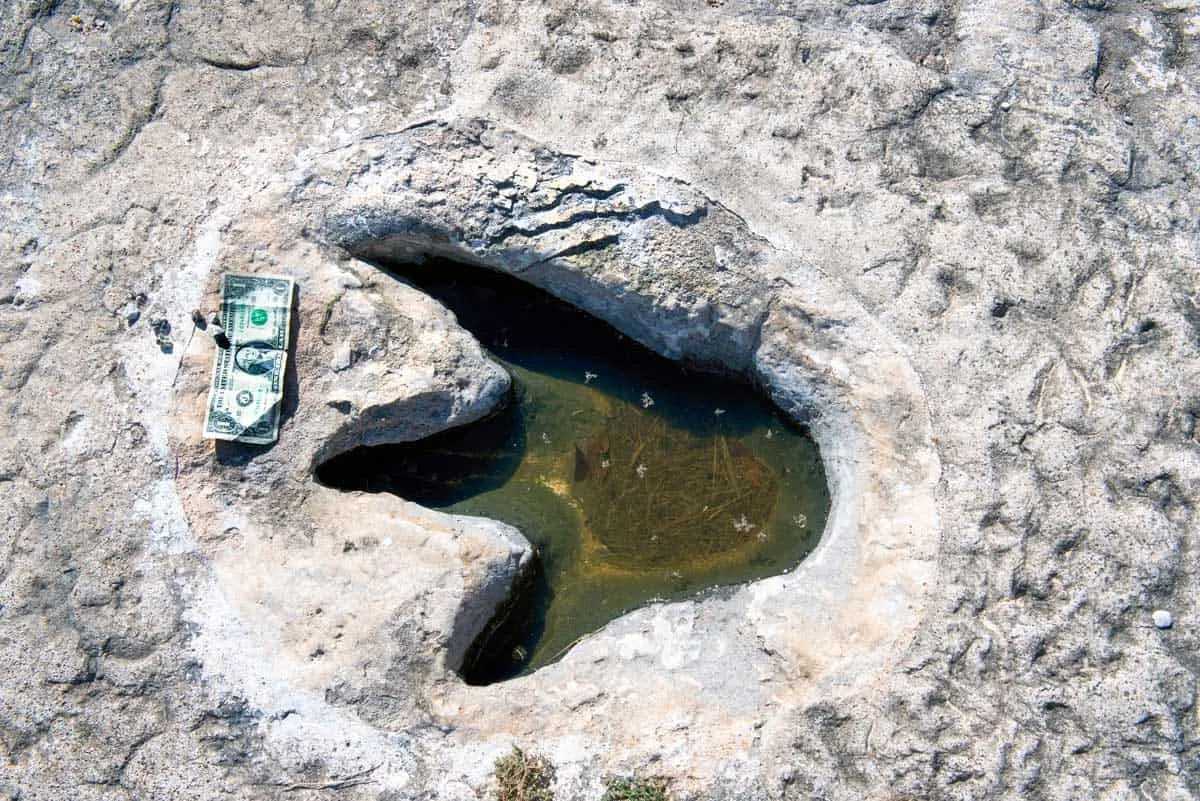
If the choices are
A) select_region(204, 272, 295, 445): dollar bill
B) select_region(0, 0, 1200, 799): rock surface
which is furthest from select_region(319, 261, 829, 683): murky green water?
select_region(204, 272, 295, 445): dollar bill

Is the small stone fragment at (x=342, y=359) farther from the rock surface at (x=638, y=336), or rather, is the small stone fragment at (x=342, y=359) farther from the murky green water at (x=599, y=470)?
the murky green water at (x=599, y=470)

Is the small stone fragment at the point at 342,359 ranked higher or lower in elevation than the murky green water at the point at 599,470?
higher

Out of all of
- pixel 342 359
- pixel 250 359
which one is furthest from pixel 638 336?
pixel 250 359

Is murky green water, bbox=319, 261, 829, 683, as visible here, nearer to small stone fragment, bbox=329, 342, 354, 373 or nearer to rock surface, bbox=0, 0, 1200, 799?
rock surface, bbox=0, 0, 1200, 799

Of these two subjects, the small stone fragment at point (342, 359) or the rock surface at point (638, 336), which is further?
the small stone fragment at point (342, 359)

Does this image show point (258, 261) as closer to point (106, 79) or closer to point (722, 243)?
point (106, 79)

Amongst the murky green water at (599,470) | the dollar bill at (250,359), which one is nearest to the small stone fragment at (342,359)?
the dollar bill at (250,359)
